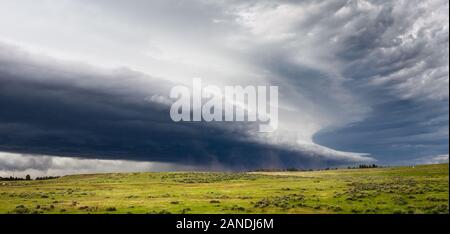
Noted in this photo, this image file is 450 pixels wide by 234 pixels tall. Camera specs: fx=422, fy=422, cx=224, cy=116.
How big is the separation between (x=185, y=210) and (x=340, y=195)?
2295cm

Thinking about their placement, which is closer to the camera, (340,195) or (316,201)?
(316,201)
